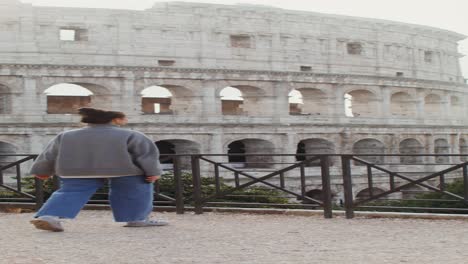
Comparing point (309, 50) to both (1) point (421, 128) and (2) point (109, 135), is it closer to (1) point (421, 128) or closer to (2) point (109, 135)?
(1) point (421, 128)

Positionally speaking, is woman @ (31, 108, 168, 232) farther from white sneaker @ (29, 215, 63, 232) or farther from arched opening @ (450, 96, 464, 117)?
arched opening @ (450, 96, 464, 117)

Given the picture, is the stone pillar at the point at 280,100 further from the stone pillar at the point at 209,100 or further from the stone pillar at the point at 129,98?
the stone pillar at the point at 129,98

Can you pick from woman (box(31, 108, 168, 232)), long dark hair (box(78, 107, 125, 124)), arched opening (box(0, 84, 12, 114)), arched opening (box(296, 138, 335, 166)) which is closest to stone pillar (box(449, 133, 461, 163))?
arched opening (box(296, 138, 335, 166))

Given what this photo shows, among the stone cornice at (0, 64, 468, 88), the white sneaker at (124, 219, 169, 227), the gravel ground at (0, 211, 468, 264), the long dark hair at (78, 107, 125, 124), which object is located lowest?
the gravel ground at (0, 211, 468, 264)

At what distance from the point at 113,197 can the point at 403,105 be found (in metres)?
26.5

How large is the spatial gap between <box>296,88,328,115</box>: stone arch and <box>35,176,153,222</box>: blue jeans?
862 inches

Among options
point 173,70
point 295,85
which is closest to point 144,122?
point 173,70

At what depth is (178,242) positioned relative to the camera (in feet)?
17.7

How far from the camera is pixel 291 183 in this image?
24.7 meters

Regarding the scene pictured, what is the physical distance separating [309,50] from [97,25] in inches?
377

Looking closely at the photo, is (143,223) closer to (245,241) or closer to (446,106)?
(245,241)

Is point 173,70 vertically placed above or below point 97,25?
below

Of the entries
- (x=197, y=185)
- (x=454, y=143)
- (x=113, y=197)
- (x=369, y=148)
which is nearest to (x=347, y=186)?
(x=197, y=185)

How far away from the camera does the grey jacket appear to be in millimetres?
5965
